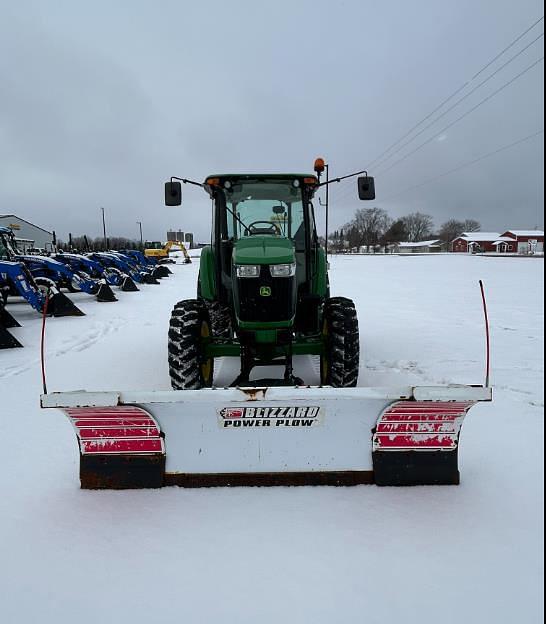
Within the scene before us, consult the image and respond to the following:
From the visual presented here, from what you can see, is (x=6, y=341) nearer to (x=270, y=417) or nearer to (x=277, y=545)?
(x=270, y=417)

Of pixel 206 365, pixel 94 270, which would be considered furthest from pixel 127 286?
pixel 206 365

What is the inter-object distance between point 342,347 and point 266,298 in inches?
28.0

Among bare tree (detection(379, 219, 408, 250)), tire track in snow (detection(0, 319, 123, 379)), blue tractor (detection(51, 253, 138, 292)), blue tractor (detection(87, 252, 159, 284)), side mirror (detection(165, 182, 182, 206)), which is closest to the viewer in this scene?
side mirror (detection(165, 182, 182, 206))

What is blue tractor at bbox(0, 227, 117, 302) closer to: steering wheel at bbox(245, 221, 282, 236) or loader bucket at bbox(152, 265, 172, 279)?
steering wheel at bbox(245, 221, 282, 236)

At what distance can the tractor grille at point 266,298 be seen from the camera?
3.18 meters

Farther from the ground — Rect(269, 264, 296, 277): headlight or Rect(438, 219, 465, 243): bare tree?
Rect(438, 219, 465, 243): bare tree

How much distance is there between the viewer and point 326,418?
221 cm

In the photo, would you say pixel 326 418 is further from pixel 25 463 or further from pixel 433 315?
pixel 433 315

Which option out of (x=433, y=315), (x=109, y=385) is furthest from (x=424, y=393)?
(x=433, y=315)

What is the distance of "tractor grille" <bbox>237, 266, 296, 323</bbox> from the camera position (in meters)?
3.18

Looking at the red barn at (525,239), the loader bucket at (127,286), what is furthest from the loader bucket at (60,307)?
the red barn at (525,239)

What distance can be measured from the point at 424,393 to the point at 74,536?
1.82 m

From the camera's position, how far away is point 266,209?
13.6ft

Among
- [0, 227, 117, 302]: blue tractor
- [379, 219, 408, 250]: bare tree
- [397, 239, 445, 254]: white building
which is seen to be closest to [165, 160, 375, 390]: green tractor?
[0, 227, 117, 302]: blue tractor
